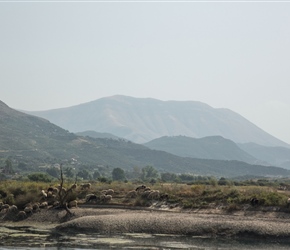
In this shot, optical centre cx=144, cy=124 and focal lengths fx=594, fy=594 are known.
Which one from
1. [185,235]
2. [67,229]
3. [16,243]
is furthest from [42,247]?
[185,235]

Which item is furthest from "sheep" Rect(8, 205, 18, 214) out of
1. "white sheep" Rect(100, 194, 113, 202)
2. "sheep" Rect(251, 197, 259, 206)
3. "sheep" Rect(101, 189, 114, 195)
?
"sheep" Rect(251, 197, 259, 206)

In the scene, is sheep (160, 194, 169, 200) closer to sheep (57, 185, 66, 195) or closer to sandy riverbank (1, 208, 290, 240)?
sandy riverbank (1, 208, 290, 240)

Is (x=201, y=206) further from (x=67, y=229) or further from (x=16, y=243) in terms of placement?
(x=16, y=243)

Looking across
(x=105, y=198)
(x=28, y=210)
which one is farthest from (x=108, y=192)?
(x=28, y=210)

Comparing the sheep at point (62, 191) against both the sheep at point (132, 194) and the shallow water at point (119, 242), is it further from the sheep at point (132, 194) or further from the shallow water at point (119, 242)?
the shallow water at point (119, 242)

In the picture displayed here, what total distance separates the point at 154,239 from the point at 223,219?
7908 mm

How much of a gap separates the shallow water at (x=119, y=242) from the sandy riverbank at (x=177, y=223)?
4.42 feet

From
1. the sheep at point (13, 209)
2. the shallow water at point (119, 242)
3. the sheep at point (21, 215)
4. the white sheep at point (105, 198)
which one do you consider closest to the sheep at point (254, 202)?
the shallow water at point (119, 242)

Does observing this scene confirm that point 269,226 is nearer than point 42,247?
No

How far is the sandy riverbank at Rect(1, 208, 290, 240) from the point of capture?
48.8 m

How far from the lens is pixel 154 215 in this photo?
178ft

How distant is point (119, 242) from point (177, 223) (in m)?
7.63

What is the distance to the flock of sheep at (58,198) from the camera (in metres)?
59.8

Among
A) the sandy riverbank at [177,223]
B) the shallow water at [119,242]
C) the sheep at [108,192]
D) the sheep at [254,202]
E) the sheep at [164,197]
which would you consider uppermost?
the sheep at [108,192]
